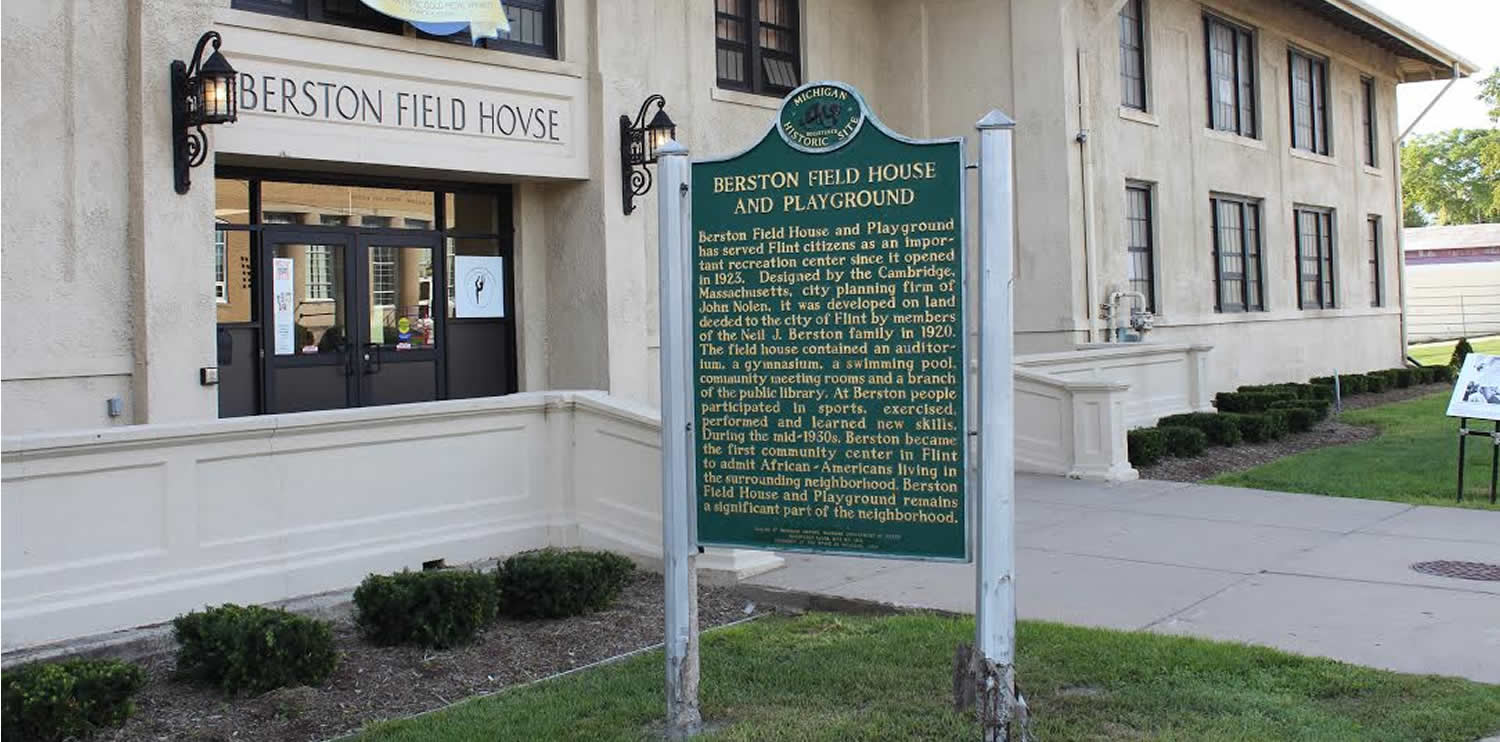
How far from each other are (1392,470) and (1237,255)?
8.97 m

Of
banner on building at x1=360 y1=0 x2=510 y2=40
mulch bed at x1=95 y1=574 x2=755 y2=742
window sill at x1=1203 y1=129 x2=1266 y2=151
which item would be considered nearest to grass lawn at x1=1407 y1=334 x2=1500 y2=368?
window sill at x1=1203 y1=129 x2=1266 y2=151

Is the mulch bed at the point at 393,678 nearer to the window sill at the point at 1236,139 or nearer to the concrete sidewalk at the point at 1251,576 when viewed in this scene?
the concrete sidewalk at the point at 1251,576

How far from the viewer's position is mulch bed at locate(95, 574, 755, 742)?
6.12 metres

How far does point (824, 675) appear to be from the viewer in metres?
6.43

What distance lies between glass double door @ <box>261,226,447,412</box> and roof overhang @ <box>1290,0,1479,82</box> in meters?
17.7

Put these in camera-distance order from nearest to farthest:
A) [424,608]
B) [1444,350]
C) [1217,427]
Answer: [424,608] < [1217,427] < [1444,350]

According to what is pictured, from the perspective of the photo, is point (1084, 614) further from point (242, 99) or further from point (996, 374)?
point (242, 99)

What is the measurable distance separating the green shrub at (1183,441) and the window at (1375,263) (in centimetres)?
1521

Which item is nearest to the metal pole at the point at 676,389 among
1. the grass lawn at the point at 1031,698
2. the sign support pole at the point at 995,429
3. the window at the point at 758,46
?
the grass lawn at the point at 1031,698

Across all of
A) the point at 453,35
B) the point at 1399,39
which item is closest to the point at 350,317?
the point at 453,35

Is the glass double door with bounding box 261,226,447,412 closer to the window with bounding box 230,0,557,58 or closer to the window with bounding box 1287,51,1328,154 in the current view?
the window with bounding box 230,0,557,58

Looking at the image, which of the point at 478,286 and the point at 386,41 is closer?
the point at 386,41

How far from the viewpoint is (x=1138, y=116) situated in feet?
63.7

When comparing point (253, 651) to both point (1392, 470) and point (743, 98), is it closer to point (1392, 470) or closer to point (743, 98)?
point (743, 98)
